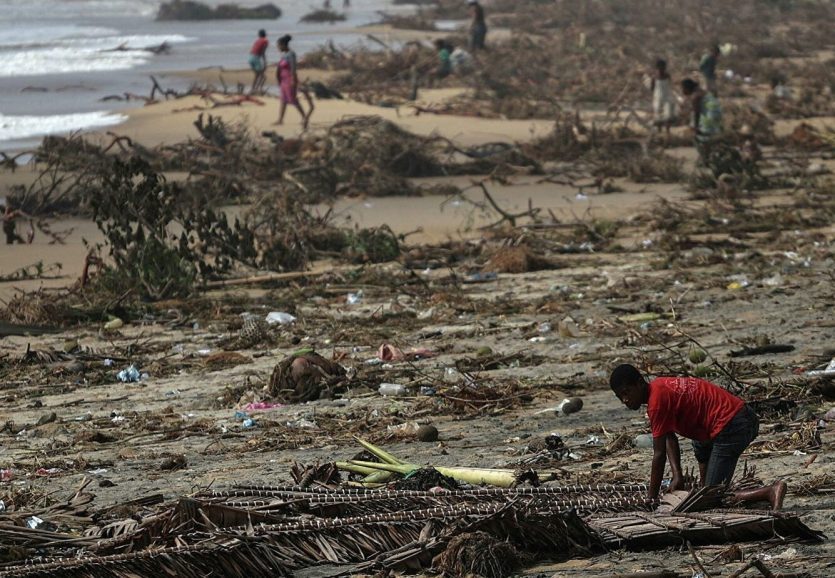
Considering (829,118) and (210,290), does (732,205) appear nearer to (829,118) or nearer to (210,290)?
(210,290)

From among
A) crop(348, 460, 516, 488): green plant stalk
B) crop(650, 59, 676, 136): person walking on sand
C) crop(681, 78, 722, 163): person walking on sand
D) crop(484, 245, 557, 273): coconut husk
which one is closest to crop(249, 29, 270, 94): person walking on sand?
crop(650, 59, 676, 136): person walking on sand

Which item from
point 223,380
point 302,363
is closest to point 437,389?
point 302,363

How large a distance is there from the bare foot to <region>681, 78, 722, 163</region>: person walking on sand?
1189cm

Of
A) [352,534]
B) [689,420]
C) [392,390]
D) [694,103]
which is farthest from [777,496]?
[694,103]

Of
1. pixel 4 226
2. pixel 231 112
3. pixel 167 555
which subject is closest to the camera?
pixel 167 555

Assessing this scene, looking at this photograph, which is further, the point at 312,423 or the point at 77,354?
the point at 77,354

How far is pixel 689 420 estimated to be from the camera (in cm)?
513

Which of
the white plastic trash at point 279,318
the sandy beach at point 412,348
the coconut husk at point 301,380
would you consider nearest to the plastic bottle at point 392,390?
the sandy beach at point 412,348

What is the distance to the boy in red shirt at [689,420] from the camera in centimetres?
506

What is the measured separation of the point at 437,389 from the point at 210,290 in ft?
13.4

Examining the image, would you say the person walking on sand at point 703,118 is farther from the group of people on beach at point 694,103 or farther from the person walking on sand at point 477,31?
the person walking on sand at point 477,31

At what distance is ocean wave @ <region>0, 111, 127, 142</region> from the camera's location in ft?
76.4

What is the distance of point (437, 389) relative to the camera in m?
8.11

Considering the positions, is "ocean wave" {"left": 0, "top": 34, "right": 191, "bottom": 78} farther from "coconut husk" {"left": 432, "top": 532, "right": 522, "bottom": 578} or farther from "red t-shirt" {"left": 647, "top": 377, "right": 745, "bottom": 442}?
"coconut husk" {"left": 432, "top": 532, "right": 522, "bottom": 578}
